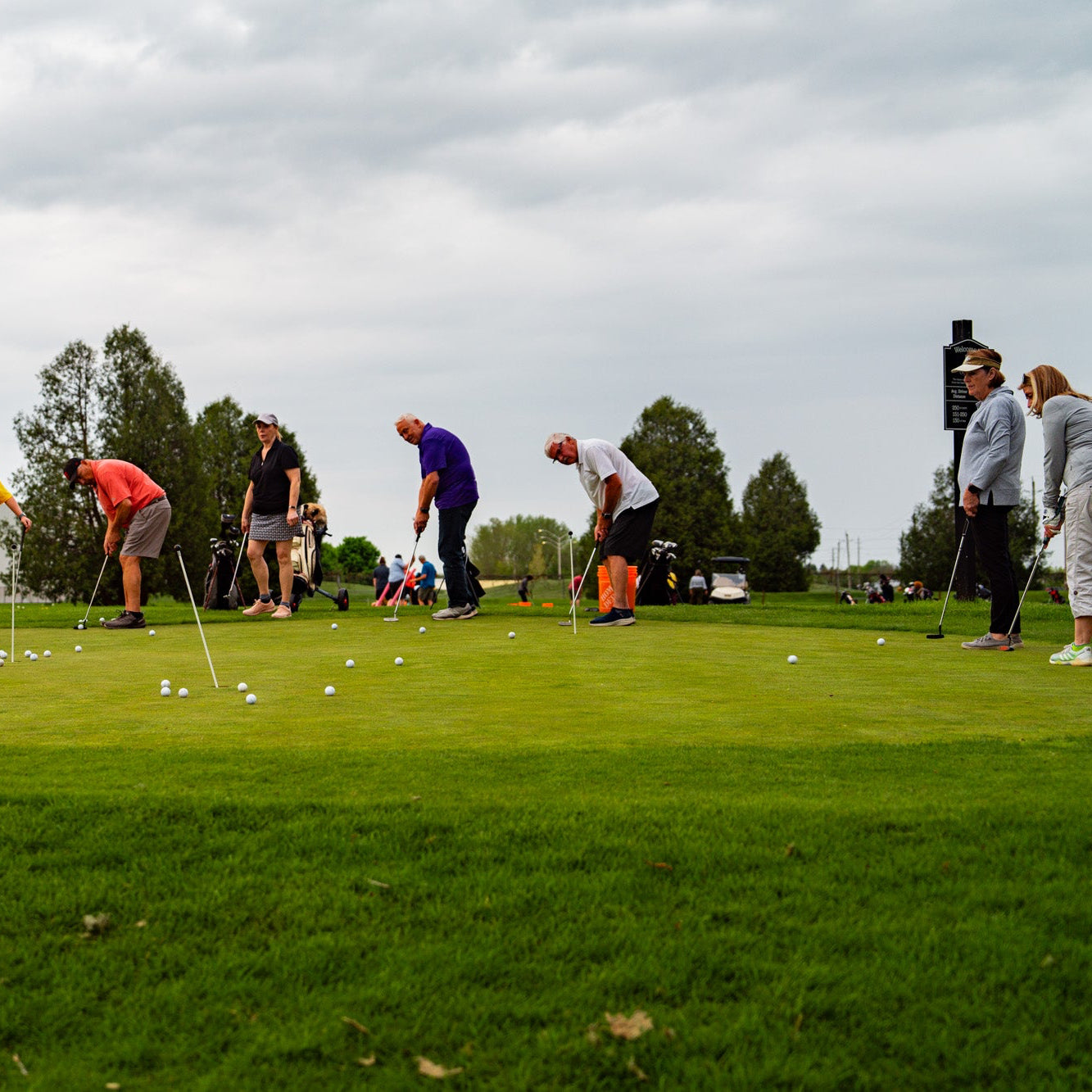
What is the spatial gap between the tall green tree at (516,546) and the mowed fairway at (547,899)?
119 m

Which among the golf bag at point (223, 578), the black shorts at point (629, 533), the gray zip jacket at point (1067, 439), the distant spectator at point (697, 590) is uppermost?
the gray zip jacket at point (1067, 439)

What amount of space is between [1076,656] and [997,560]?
1.68 meters

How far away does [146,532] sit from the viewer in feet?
42.8

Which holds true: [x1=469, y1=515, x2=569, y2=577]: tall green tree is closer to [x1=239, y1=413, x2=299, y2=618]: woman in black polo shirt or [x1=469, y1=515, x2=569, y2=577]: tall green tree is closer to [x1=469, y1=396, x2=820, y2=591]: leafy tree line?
[x1=469, y1=396, x2=820, y2=591]: leafy tree line

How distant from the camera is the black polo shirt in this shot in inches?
548

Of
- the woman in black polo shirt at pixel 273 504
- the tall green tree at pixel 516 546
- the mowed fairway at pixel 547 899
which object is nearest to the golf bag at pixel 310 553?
the woman in black polo shirt at pixel 273 504

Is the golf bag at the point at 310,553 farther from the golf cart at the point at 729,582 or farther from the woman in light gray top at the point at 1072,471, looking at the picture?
the golf cart at the point at 729,582

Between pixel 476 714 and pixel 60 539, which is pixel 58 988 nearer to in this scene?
pixel 476 714

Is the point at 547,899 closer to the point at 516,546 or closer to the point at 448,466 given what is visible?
the point at 448,466

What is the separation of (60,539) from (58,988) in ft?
171

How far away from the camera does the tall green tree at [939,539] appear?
6375cm

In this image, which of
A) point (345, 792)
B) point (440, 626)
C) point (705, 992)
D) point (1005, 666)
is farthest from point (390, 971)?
point (440, 626)

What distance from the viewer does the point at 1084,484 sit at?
27.3 feet

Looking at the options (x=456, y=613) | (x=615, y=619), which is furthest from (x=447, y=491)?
(x=615, y=619)
